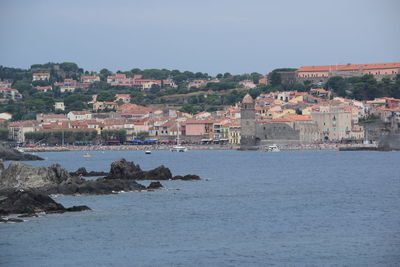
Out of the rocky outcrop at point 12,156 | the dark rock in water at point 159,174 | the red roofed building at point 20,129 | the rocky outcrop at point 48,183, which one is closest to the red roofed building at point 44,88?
the red roofed building at point 20,129

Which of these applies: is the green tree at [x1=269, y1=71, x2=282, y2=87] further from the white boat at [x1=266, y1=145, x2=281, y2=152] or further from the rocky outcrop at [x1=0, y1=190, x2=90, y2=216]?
the rocky outcrop at [x1=0, y1=190, x2=90, y2=216]

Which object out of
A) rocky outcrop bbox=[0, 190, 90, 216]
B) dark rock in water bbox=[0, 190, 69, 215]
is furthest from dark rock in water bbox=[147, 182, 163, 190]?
dark rock in water bbox=[0, 190, 69, 215]

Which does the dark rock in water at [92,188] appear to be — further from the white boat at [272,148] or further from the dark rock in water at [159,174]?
the white boat at [272,148]

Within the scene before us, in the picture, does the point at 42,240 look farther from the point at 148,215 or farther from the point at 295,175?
the point at 295,175

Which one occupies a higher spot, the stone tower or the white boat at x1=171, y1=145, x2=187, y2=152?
the stone tower

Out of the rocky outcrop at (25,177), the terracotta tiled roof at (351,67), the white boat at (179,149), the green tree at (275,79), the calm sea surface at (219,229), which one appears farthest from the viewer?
the green tree at (275,79)

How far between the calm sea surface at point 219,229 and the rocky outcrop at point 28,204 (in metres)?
0.75

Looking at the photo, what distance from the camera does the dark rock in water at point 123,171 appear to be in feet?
142

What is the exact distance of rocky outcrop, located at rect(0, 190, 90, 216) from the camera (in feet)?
98.5

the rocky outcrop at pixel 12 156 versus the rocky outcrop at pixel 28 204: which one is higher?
the rocky outcrop at pixel 12 156

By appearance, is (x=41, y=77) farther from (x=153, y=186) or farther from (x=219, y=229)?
(x=219, y=229)

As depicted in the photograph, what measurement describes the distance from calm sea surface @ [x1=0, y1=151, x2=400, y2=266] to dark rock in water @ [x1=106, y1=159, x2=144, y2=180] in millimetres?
2180

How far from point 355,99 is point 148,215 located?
304 ft

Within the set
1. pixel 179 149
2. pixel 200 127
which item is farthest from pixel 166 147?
pixel 179 149
